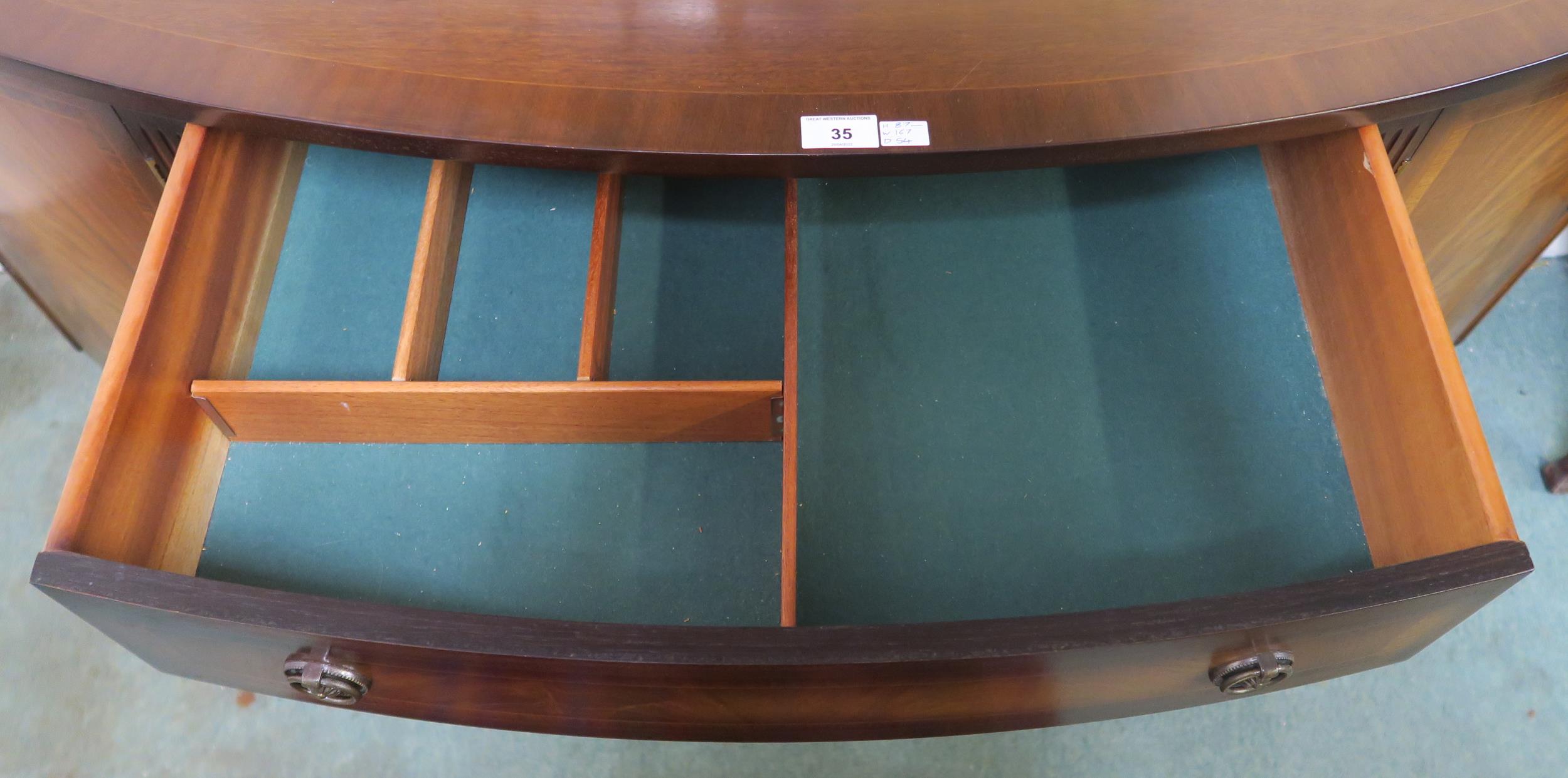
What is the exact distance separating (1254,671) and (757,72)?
0.66m

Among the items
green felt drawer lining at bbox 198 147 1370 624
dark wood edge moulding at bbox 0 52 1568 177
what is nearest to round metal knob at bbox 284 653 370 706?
green felt drawer lining at bbox 198 147 1370 624

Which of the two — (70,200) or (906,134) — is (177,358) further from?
(906,134)

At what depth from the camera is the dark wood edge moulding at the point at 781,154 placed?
36.5 inches

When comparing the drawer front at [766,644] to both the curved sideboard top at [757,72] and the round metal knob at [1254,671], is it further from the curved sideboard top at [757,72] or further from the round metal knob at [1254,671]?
the curved sideboard top at [757,72]

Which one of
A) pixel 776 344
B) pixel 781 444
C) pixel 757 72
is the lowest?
pixel 781 444

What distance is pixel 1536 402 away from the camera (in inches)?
60.6

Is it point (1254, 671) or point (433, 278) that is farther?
point (433, 278)

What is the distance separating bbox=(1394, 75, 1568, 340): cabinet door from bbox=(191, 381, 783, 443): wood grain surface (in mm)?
794

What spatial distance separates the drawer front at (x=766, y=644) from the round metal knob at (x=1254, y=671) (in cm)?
1

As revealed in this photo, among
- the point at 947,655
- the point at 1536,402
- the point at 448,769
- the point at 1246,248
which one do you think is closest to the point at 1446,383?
the point at 1246,248

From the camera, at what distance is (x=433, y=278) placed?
1.13m

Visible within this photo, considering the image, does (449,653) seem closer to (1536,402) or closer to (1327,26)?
(1327,26)

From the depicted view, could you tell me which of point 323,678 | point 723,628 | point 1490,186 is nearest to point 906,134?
point 723,628

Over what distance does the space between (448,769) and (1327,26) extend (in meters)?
1.27
